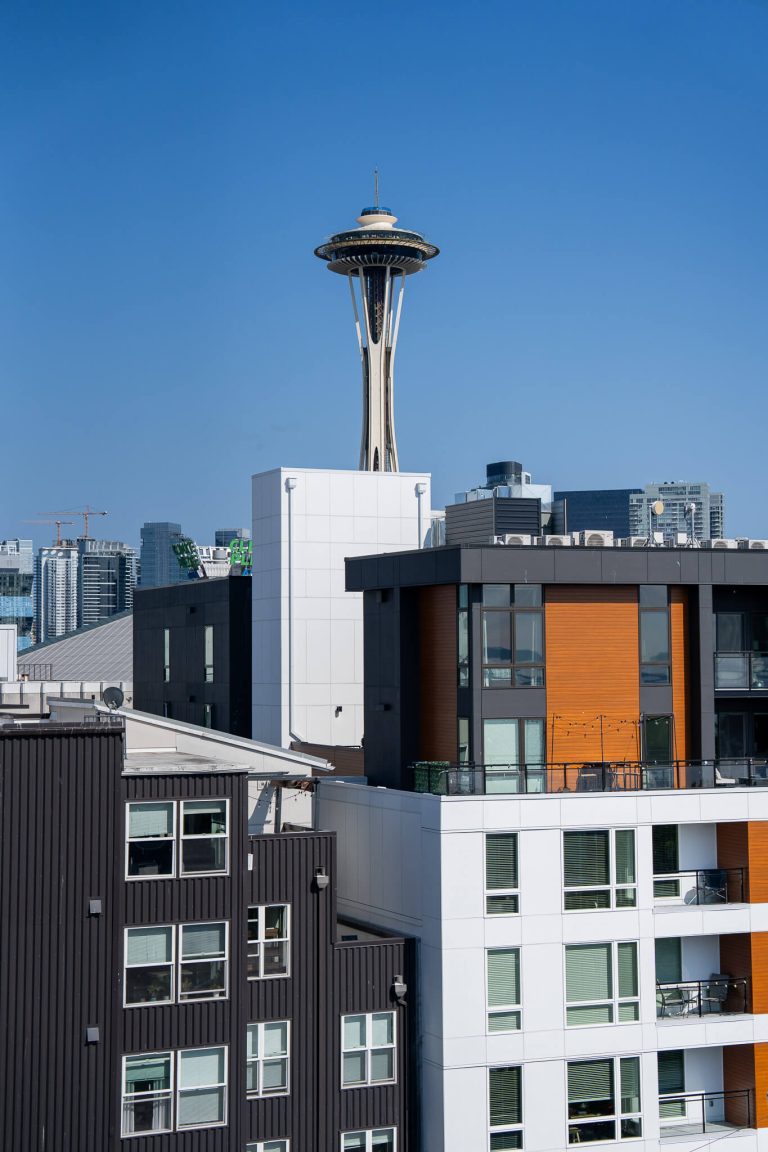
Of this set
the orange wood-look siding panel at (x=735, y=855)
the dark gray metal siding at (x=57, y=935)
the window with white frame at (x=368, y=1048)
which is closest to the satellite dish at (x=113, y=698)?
the dark gray metal siding at (x=57, y=935)

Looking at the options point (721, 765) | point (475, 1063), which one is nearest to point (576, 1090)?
point (475, 1063)

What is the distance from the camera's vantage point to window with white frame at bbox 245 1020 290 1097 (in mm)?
34062

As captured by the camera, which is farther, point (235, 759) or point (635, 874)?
point (235, 759)

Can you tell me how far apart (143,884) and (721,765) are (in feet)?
46.5

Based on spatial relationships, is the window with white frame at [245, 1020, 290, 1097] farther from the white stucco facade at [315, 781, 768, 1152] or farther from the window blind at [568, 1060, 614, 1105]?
the window blind at [568, 1060, 614, 1105]

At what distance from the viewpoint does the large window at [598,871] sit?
3500 centimetres

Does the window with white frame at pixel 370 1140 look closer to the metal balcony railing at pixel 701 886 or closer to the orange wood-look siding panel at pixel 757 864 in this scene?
the metal balcony railing at pixel 701 886

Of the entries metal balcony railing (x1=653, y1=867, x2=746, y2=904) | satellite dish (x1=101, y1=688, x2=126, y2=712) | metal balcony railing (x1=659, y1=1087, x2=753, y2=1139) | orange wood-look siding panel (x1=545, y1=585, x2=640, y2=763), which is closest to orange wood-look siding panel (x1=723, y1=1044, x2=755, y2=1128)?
metal balcony railing (x1=659, y1=1087, x2=753, y2=1139)

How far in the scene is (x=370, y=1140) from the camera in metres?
35.0

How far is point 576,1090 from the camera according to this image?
3497cm

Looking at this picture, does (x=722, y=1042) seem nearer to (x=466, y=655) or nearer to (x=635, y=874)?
(x=635, y=874)

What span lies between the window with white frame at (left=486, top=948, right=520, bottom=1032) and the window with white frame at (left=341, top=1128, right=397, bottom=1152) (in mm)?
3640

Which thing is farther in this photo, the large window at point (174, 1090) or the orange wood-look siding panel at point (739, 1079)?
the orange wood-look siding panel at point (739, 1079)

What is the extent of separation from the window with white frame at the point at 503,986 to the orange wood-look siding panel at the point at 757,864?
6.07 m
